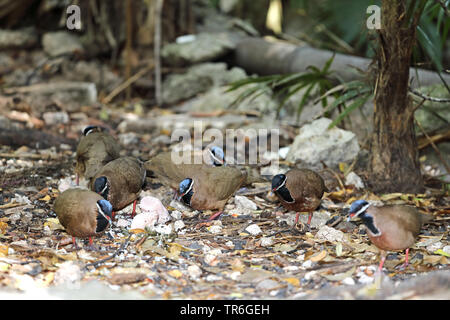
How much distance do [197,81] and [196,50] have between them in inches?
21.6

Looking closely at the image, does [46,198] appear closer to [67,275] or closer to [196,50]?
[67,275]

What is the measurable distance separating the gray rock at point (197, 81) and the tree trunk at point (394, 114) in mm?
3994

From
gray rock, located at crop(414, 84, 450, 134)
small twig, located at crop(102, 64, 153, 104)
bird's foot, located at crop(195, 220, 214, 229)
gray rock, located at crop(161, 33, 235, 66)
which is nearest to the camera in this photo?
bird's foot, located at crop(195, 220, 214, 229)


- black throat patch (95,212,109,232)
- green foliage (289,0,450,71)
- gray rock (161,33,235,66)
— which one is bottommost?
black throat patch (95,212,109,232)

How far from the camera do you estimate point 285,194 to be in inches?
180

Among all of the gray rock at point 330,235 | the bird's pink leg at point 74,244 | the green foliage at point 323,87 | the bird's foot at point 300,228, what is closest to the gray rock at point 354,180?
the green foliage at point 323,87

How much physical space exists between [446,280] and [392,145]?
2.17 metres

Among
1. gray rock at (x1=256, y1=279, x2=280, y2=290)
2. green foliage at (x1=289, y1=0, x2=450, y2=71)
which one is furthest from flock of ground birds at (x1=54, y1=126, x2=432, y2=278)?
green foliage at (x1=289, y1=0, x2=450, y2=71)

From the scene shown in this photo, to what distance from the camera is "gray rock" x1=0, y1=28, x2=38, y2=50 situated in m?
9.39

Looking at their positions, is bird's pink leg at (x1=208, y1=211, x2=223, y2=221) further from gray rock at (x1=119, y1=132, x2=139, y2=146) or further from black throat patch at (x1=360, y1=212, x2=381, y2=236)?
gray rock at (x1=119, y1=132, x2=139, y2=146)

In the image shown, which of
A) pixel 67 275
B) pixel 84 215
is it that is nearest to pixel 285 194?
pixel 84 215

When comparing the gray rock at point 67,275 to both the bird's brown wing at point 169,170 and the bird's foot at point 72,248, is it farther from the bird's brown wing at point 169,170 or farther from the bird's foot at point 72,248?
the bird's brown wing at point 169,170

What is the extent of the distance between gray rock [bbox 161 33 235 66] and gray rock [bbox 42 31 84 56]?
1.45m

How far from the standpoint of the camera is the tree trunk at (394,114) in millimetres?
4785
